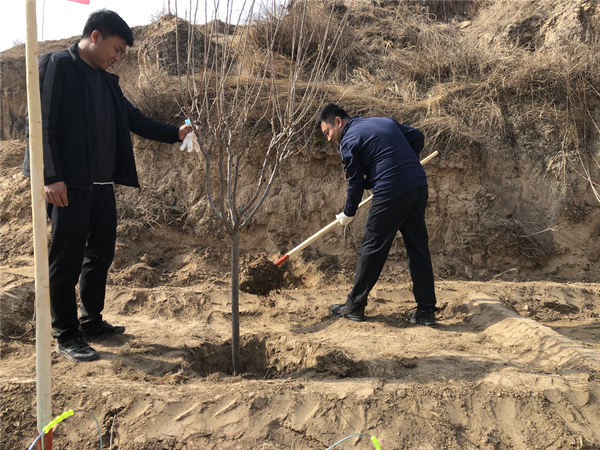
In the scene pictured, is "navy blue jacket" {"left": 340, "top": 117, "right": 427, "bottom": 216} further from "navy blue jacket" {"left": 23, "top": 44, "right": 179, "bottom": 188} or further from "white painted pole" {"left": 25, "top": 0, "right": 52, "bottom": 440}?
"white painted pole" {"left": 25, "top": 0, "right": 52, "bottom": 440}

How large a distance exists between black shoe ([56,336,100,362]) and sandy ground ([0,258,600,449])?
81 millimetres

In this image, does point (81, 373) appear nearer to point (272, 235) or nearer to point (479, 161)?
point (272, 235)

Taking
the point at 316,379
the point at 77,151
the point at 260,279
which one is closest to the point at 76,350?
the point at 77,151

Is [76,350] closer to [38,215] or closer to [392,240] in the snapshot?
[38,215]

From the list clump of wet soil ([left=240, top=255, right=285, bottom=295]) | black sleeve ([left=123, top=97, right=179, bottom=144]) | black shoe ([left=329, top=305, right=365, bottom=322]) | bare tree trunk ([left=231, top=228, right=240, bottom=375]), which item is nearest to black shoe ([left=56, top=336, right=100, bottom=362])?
bare tree trunk ([left=231, top=228, right=240, bottom=375])

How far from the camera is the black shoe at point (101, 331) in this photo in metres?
3.85

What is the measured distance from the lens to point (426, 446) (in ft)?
8.84

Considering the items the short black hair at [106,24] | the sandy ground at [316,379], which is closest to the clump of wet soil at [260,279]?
the sandy ground at [316,379]

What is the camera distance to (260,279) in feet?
16.9

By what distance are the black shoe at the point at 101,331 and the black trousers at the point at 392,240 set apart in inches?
81.8

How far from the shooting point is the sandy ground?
2750 millimetres

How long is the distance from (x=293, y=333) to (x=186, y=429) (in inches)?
64.0

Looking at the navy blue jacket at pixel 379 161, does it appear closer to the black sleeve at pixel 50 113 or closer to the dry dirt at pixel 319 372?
the dry dirt at pixel 319 372

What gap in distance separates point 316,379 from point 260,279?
6.61 ft
